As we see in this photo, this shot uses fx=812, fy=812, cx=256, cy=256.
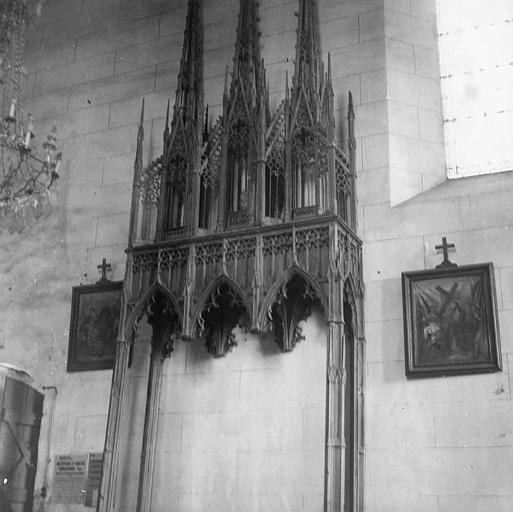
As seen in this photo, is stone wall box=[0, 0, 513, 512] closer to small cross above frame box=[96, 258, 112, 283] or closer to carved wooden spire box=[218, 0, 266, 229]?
small cross above frame box=[96, 258, 112, 283]

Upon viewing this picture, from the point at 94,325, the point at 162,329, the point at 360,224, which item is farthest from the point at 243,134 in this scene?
the point at 94,325

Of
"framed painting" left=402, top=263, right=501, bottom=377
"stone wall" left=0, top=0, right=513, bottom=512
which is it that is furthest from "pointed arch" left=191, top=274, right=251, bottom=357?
"framed painting" left=402, top=263, right=501, bottom=377

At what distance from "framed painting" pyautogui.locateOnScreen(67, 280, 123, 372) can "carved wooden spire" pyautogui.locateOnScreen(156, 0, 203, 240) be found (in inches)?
48.3

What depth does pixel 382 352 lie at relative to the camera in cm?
823

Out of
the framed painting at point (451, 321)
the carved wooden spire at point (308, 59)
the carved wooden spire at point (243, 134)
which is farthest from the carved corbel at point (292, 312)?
the carved wooden spire at point (308, 59)

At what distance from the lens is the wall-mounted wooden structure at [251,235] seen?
26.1 feet

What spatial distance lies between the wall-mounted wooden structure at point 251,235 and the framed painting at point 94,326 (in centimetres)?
74

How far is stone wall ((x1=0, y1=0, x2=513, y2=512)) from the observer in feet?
25.4

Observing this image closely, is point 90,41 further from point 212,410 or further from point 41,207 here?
point 212,410

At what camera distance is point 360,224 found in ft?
28.8

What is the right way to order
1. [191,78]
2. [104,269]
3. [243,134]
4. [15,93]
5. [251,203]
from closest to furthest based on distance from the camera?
[251,203] < [243,134] < [191,78] < [104,269] < [15,93]

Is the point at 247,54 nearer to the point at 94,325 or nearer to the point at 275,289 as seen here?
the point at 275,289

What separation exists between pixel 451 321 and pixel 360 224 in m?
1.48

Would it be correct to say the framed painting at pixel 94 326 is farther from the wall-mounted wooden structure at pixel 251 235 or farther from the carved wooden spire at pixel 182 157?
the carved wooden spire at pixel 182 157
